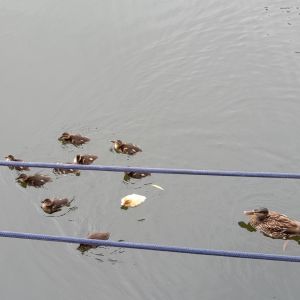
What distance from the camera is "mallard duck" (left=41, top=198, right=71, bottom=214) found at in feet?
18.0

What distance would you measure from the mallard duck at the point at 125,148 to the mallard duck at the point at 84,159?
276mm

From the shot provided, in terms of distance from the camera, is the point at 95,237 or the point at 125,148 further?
the point at 125,148

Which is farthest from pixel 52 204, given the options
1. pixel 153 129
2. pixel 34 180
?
pixel 153 129

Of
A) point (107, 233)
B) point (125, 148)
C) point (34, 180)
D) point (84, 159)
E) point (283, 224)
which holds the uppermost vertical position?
point (125, 148)

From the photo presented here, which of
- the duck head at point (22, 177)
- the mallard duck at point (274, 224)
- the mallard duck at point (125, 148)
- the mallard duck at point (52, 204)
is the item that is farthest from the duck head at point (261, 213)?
the duck head at point (22, 177)

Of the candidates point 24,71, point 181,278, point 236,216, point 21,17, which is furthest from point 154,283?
point 21,17

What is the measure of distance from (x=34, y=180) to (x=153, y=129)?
1.53m

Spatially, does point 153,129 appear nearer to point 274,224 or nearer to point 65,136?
point 65,136

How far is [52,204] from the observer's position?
548cm

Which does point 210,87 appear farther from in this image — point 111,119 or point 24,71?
point 24,71

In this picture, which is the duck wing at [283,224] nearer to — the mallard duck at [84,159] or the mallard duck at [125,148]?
the mallard duck at [125,148]

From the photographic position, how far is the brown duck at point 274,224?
16.5 ft

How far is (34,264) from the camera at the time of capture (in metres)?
5.16

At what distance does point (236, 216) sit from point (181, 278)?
3.00 ft
